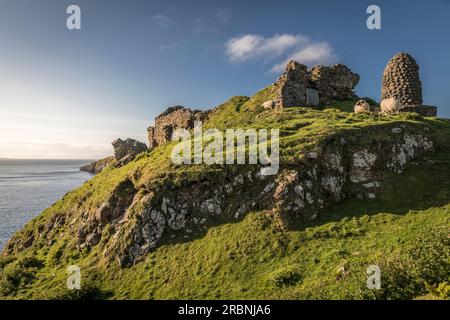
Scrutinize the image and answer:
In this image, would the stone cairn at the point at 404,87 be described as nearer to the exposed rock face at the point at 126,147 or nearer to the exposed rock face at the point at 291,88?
the exposed rock face at the point at 291,88

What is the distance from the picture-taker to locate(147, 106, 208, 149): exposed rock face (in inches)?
2436

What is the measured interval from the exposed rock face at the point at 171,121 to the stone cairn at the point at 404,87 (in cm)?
3069

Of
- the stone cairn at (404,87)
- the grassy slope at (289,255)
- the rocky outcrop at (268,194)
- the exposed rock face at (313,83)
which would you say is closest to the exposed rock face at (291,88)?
the exposed rock face at (313,83)

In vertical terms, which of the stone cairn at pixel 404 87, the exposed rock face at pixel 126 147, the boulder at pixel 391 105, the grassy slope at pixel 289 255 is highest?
the stone cairn at pixel 404 87

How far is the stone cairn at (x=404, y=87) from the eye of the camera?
41375mm

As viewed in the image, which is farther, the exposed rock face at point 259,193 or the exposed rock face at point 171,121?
the exposed rock face at point 171,121

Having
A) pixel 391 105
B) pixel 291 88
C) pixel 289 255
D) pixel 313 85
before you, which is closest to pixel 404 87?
pixel 391 105

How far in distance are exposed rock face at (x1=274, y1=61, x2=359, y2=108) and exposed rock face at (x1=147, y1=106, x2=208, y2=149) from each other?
17357 millimetres

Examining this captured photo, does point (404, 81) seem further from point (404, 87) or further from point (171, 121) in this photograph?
point (171, 121)

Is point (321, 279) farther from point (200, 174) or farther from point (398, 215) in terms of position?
point (200, 174)

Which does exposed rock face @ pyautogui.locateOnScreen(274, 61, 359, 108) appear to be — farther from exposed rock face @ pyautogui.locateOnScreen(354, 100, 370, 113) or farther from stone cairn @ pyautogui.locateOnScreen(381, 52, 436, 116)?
stone cairn @ pyautogui.locateOnScreen(381, 52, 436, 116)

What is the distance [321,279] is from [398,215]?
9031mm
